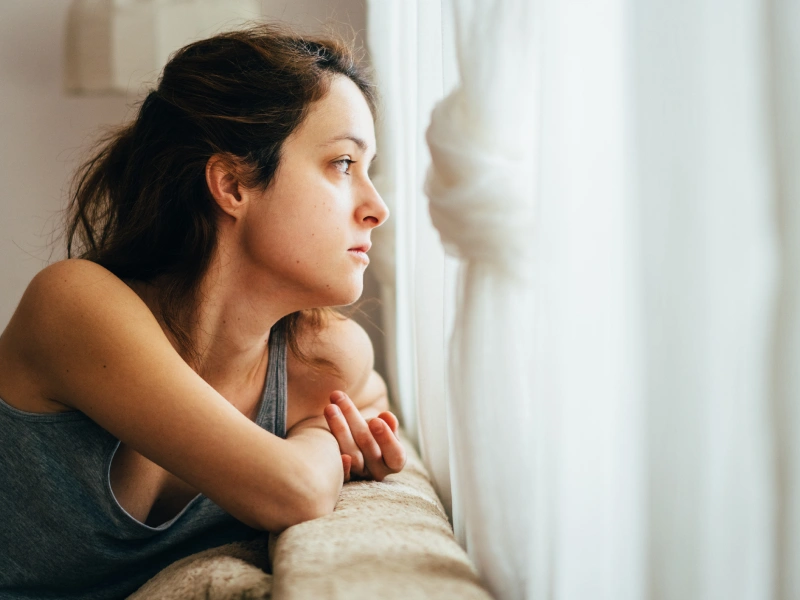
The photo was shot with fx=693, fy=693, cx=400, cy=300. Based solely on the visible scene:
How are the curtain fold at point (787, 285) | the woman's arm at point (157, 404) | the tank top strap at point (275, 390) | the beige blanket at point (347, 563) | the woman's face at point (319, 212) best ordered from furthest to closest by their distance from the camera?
the tank top strap at point (275, 390) < the woman's face at point (319, 212) < the woman's arm at point (157, 404) < the beige blanket at point (347, 563) < the curtain fold at point (787, 285)

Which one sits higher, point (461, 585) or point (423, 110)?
point (423, 110)

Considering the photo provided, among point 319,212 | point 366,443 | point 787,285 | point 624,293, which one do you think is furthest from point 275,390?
point 787,285

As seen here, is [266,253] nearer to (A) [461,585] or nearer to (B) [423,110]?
(B) [423,110]

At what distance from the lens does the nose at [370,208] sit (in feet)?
3.35

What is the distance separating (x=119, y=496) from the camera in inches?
37.5

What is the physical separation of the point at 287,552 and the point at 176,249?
0.53 metres

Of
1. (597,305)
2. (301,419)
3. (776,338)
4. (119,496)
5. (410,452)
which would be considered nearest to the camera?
(776,338)

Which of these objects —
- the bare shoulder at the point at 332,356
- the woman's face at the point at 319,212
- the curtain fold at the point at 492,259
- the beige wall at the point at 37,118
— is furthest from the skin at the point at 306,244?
the beige wall at the point at 37,118

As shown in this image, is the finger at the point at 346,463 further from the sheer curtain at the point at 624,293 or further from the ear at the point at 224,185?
the ear at the point at 224,185

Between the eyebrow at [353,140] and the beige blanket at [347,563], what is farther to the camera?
the eyebrow at [353,140]

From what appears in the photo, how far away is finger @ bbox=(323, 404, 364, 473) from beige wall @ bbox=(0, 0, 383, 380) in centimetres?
133

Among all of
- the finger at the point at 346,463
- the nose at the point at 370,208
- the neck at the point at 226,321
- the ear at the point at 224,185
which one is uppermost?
the ear at the point at 224,185

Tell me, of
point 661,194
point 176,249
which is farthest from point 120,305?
point 661,194

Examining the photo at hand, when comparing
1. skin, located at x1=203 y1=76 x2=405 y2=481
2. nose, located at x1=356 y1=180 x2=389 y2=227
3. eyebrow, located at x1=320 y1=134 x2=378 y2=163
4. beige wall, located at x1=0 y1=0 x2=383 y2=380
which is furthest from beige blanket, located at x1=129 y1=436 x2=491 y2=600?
beige wall, located at x1=0 y1=0 x2=383 y2=380
